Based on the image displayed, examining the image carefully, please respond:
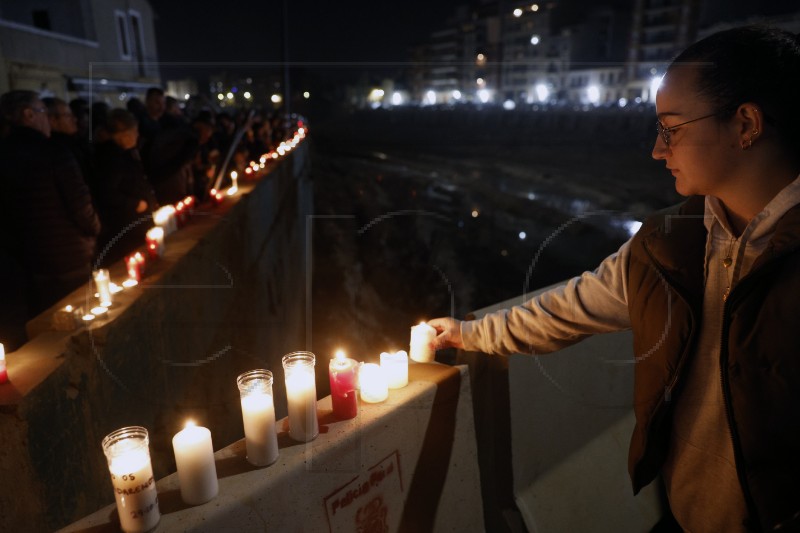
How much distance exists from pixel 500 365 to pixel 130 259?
317cm

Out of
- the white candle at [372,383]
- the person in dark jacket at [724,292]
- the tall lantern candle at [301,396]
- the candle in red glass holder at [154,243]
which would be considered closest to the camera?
the person in dark jacket at [724,292]

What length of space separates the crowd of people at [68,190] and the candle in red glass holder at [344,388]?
3.61 metres

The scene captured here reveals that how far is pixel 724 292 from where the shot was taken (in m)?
1.97

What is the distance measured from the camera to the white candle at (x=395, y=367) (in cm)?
269

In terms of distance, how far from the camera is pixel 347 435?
2.35 metres

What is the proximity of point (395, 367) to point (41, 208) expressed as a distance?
382cm

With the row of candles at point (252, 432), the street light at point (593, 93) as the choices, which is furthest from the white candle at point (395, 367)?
the street light at point (593, 93)

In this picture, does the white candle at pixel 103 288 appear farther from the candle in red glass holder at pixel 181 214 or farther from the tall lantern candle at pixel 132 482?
the candle in red glass holder at pixel 181 214

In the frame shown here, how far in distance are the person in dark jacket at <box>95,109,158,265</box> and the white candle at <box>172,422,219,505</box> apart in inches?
183

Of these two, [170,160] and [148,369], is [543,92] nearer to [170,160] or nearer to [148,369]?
[170,160]

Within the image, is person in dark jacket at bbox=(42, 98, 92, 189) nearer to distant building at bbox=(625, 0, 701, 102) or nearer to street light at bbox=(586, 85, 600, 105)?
distant building at bbox=(625, 0, 701, 102)

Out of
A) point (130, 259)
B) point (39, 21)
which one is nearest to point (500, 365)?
point (130, 259)

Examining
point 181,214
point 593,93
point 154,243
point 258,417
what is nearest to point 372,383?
point 258,417

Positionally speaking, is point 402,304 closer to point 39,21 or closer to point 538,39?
point 39,21
